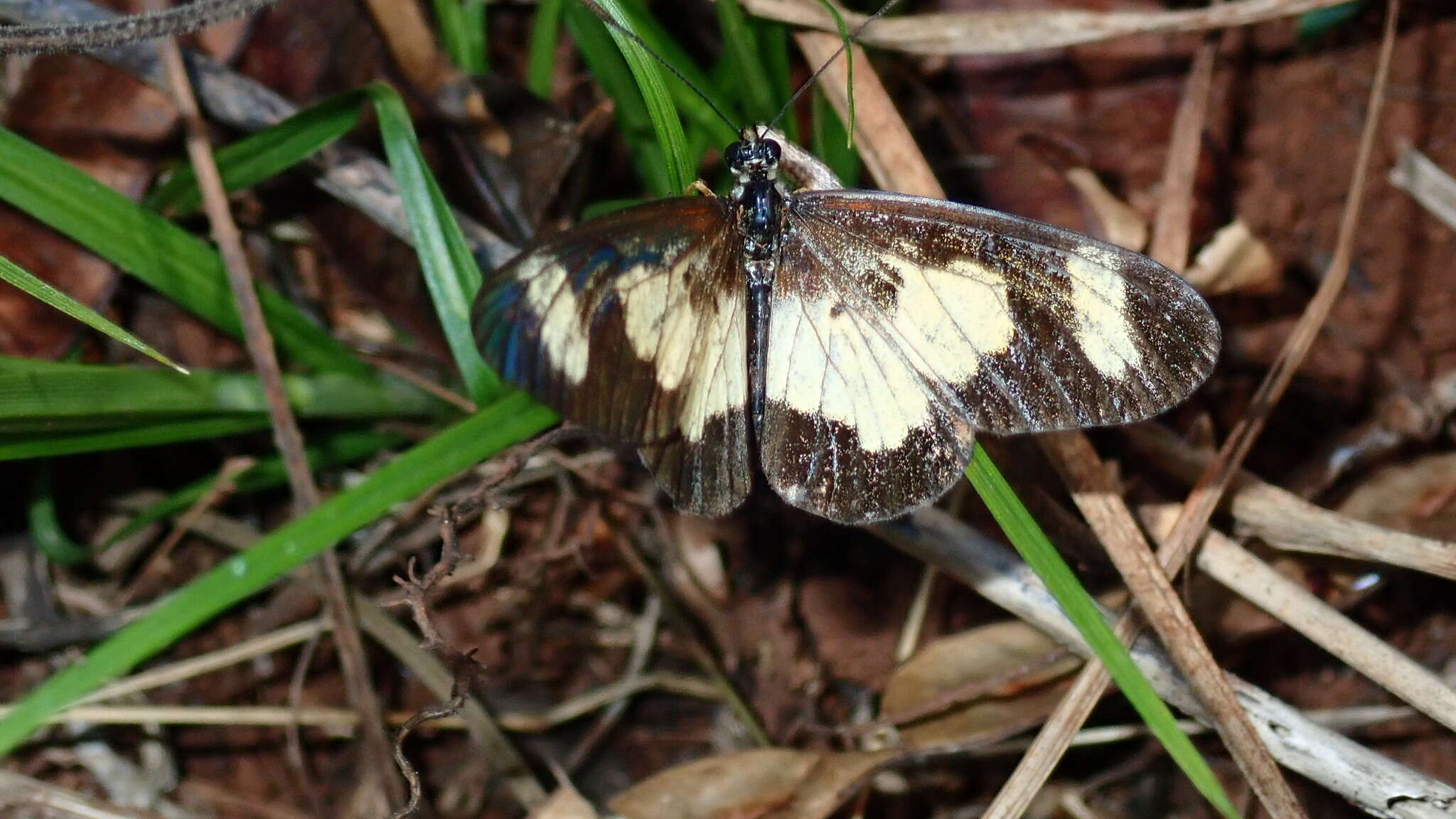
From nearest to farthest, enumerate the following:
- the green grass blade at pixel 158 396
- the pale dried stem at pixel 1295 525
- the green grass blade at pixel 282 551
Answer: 1. the green grass blade at pixel 282 551
2. the green grass blade at pixel 158 396
3. the pale dried stem at pixel 1295 525

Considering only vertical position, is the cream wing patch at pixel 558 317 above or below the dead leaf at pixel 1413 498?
above

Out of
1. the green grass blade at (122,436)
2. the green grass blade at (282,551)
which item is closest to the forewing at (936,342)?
the green grass blade at (282,551)

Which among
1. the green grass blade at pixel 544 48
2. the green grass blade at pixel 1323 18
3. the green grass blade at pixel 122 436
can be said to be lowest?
the green grass blade at pixel 122 436

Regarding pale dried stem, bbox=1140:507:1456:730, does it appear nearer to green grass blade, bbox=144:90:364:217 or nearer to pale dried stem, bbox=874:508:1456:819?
pale dried stem, bbox=874:508:1456:819

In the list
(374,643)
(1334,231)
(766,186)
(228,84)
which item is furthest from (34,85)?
(1334,231)

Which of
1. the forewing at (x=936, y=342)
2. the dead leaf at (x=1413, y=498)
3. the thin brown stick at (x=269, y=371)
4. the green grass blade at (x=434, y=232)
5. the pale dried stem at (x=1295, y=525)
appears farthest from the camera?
the dead leaf at (x=1413, y=498)

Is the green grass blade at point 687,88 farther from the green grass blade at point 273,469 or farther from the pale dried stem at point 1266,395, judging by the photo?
the pale dried stem at point 1266,395

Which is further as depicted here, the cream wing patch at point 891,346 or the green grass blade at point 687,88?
the green grass blade at point 687,88
